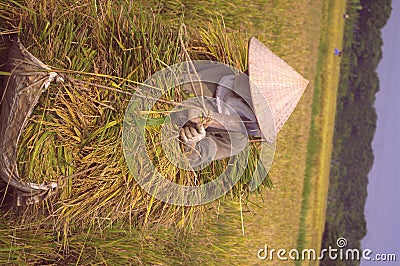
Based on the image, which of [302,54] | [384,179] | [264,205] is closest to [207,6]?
[302,54]

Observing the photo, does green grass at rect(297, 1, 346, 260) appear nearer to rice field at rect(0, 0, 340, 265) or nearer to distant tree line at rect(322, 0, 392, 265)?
distant tree line at rect(322, 0, 392, 265)

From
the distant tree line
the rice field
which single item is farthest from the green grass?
the rice field

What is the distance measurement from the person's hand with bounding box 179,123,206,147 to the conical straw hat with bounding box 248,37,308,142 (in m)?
0.11

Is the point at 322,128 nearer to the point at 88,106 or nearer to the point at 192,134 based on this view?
the point at 192,134

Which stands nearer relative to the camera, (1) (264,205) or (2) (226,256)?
(2) (226,256)

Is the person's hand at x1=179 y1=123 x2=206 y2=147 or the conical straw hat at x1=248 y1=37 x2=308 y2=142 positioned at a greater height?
the conical straw hat at x1=248 y1=37 x2=308 y2=142

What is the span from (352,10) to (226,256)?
4.24 ft

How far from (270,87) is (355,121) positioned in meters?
1.28

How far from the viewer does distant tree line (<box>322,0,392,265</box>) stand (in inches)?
80.0

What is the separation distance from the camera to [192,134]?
3.18 feet

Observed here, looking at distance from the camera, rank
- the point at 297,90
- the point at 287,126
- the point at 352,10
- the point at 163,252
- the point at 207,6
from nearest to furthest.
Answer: the point at 297,90, the point at 163,252, the point at 207,6, the point at 287,126, the point at 352,10

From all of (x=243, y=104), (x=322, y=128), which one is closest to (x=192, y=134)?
(x=243, y=104)

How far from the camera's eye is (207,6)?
1588mm

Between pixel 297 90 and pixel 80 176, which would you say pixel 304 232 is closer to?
pixel 297 90
